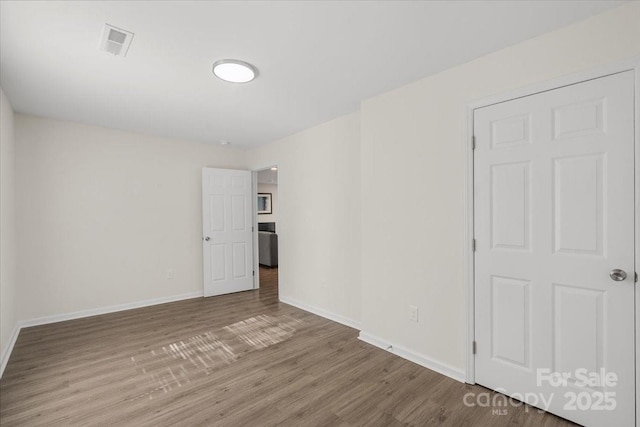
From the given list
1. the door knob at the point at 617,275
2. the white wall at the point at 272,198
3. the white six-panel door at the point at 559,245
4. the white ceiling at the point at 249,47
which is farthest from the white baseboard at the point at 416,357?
the white wall at the point at 272,198

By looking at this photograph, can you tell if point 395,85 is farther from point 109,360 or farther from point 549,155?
point 109,360

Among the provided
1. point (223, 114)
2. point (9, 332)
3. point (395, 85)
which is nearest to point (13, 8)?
point (223, 114)

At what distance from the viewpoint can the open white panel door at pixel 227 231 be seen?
4766mm

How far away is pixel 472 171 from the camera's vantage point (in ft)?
7.38

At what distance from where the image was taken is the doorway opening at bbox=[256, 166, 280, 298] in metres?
5.68

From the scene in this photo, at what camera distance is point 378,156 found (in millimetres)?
2928

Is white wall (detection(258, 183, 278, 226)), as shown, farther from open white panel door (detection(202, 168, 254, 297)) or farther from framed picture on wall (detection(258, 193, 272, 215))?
open white panel door (detection(202, 168, 254, 297))

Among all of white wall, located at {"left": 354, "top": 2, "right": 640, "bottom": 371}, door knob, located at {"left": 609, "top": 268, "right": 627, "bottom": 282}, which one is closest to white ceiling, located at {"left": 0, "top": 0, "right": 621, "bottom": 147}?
white wall, located at {"left": 354, "top": 2, "right": 640, "bottom": 371}

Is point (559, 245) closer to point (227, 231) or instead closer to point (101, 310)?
point (227, 231)

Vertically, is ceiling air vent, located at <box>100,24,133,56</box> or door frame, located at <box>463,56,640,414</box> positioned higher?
ceiling air vent, located at <box>100,24,133,56</box>

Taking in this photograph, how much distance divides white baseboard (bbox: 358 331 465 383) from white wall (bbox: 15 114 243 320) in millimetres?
3117

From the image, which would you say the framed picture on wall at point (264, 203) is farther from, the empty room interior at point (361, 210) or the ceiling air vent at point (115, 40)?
the ceiling air vent at point (115, 40)

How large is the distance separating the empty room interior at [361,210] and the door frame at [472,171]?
1cm

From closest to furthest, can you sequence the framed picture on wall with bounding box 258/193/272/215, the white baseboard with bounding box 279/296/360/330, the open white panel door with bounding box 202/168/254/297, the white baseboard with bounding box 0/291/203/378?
the white baseboard with bounding box 0/291/203/378 < the white baseboard with bounding box 279/296/360/330 < the open white panel door with bounding box 202/168/254/297 < the framed picture on wall with bounding box 258/193/272/215
